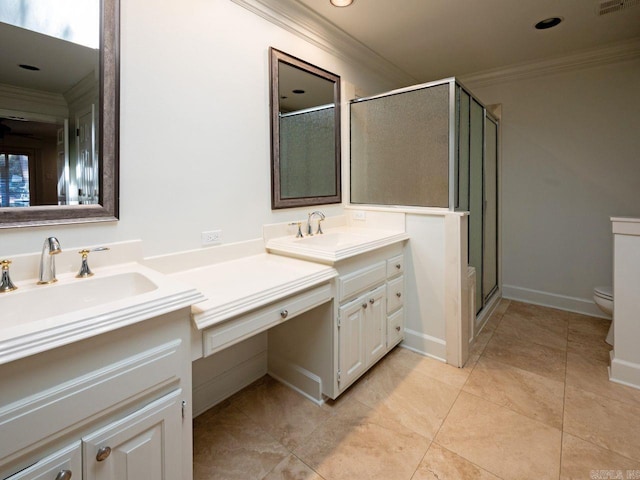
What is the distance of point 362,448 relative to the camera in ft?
5.06

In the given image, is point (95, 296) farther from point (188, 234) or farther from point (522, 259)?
point (522, 259)

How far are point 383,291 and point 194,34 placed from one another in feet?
5.90

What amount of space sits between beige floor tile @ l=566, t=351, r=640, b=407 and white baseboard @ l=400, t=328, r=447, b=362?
0.74m

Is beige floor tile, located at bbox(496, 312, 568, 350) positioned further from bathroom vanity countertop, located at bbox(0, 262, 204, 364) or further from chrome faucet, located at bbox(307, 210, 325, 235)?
bathroom vanity countertop, located at bbox(0, 262, 204, 364)

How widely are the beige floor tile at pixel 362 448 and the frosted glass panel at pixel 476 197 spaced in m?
1.53

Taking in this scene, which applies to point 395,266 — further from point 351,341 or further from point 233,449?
point 233,449

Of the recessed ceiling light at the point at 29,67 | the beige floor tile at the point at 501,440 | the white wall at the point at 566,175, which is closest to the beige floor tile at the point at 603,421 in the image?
the beige floor tile at the point at 501,440

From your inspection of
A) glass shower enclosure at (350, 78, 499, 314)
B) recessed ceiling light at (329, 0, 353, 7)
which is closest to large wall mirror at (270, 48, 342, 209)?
glass shower enclosure at (350, 78, 499, 314)

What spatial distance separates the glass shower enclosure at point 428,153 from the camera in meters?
2.22

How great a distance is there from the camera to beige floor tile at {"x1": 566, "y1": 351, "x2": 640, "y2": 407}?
1898mm

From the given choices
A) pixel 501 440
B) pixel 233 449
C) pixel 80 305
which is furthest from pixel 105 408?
pixel 501 440

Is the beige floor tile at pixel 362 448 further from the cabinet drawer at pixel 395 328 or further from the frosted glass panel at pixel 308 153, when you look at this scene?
the frosted glass panel at pixel 308 153

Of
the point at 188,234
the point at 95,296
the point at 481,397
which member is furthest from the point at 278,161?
the point at 481,397

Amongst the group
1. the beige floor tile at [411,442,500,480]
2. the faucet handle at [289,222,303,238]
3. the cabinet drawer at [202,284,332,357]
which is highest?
the faucet handle at [289,222,303,238]
